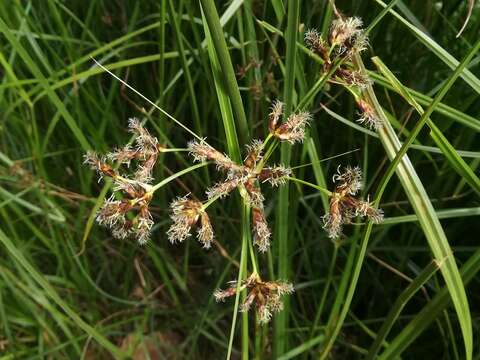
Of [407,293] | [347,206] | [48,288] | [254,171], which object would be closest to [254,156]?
Answer: [254,171]

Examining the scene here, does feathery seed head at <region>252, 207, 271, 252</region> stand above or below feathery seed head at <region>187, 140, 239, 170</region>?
below

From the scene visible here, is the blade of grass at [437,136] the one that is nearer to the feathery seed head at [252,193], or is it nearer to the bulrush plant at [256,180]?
the bulrush plant at [256,180]

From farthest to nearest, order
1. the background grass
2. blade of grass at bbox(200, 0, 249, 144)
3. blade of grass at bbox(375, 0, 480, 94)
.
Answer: the background grass
blade of grass at bbox(375, 0, 480, 94)
blade of grass at bbox(200, 0, 249, 144)

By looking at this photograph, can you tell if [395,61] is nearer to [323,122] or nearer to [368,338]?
[323,122]

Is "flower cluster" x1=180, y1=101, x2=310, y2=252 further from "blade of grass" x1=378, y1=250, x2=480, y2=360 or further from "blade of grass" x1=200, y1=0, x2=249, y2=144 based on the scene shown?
"blade of grass" x1=378, y1=250, x2=480, y2=360

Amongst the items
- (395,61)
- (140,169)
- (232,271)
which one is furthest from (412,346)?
(140,169)

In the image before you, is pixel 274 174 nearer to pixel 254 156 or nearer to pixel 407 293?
pixel 254 156

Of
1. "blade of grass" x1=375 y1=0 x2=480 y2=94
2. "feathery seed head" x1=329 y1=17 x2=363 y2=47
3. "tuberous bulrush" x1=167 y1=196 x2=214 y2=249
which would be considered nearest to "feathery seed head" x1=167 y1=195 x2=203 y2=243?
"tuberous bulrush" x1=167 y1=196 x2=214 y2=249

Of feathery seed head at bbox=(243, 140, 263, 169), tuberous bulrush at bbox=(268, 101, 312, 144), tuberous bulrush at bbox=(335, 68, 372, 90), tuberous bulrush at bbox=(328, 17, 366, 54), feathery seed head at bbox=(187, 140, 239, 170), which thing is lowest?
feathery seed head at bbox=(187, 140, 239, 170)

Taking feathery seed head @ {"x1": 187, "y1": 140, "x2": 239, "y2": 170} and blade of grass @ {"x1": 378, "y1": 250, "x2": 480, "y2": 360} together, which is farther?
blade of grass @ {"x1": 378, "y1": 250, "x2": 480, "y2": 360}
